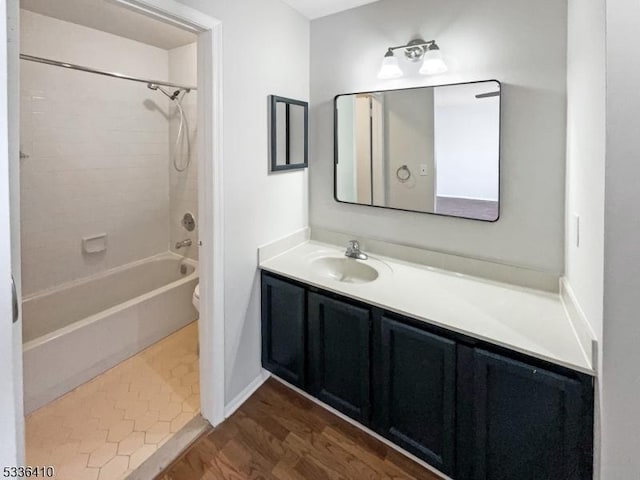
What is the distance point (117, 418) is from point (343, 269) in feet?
4.95

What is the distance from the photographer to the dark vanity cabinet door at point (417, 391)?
1.41m

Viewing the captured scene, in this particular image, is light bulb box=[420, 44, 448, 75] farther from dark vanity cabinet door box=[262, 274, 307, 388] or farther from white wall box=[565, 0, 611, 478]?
dark vanity cabinet door box=[262, 274, 307, 388]

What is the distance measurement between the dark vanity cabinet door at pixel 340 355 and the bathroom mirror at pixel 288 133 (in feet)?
2.85

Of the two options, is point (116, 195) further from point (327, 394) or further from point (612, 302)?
point (612, 302)

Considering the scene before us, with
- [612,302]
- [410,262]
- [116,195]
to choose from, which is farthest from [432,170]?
[116,195]

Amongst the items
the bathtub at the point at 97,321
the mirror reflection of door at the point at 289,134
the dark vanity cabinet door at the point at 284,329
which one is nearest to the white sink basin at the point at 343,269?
the dark vanity cabinet door at the point at 284,329

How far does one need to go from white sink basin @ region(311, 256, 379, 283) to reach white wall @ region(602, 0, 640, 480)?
120 centimetres

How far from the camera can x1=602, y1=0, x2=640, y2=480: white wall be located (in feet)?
3.05

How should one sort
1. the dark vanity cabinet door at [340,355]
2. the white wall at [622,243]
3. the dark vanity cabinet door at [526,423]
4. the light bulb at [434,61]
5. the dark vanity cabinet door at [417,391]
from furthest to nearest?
the light bulb at [434,61]
the dark vanity cabinet door at [340,355]
the dark vanity cabinet door at [417,391]
the dark vanity cabinet door at [526,423]
the white wall at [622,243]

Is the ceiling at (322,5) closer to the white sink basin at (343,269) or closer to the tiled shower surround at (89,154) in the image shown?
the tiled shower surround at (89,154)

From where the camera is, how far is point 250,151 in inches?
74.2

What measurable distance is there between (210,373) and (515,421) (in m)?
1.42

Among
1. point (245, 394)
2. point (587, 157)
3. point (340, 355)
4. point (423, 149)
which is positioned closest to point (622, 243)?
→ point (587, 157)

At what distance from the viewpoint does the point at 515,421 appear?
1257 mm
